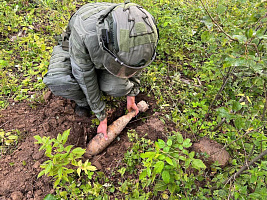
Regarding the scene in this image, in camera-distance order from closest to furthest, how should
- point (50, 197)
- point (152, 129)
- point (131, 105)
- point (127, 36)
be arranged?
point (127, 36), point (50, 197), point (152, 129), point (131, 105)

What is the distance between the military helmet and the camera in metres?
1.45

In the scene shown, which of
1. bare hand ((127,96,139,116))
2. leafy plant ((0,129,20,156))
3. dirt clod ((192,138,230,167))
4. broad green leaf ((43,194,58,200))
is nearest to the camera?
broad green leaf ((43,194,58,200))

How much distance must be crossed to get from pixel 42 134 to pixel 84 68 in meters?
0.96

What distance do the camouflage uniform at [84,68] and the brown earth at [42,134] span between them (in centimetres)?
29

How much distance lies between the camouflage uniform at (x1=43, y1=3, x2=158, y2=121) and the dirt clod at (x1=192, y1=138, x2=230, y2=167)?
1081mm

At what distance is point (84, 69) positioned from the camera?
1.96 m

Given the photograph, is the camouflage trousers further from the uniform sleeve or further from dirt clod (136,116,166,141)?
dirt clod (136,116,166,141)

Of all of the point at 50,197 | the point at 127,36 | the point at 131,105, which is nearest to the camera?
the point at 127,36

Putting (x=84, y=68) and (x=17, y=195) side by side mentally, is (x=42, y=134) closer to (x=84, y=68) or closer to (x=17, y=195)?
(x=17, y=195)

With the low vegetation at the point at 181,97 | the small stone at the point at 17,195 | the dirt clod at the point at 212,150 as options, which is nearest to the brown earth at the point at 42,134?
the small stone at the point at 17,195

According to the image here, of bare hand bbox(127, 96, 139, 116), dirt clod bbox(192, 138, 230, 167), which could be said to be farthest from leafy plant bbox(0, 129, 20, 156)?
dirt clod bbox(192, 138, 230, 167)

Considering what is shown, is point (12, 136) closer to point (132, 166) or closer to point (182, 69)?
point (132, 166)

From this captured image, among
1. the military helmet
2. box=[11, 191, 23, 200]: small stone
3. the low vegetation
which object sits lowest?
box=[11, 191, 23, 200]: small stone

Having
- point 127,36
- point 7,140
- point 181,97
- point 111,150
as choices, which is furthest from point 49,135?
point 181,97
